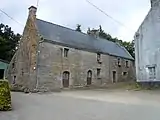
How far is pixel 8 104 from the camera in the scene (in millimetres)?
10047

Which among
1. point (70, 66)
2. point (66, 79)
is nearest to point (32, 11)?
point (70, 66)

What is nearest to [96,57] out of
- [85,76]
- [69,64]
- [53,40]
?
[85,76]

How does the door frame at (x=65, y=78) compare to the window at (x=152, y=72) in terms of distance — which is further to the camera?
the door frame at (x=65, y=78)

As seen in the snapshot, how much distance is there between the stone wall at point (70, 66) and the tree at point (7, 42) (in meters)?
16.6

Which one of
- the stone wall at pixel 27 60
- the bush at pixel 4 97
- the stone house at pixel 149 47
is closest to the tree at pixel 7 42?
the stone wall at pixel 27 60

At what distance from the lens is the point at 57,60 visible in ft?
91.0

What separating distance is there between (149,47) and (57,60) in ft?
35.1

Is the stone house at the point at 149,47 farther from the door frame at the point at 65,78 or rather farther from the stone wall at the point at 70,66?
the door frame at the point at 65,78

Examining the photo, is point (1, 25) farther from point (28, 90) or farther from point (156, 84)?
point (156, 84)

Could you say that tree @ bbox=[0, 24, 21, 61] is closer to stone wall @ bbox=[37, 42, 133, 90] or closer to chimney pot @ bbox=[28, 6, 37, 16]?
chimney pot @ bbox=[28, 6, 37, 16]

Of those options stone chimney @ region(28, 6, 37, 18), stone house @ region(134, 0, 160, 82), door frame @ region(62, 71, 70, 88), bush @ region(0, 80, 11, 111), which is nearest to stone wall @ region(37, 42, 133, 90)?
door frame @ region(62, 71, 70, 88)

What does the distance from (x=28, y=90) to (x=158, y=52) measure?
1420 centimetres

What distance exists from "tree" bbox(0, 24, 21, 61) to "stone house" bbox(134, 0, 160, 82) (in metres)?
24.8

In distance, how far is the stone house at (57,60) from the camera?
26.2 meters
